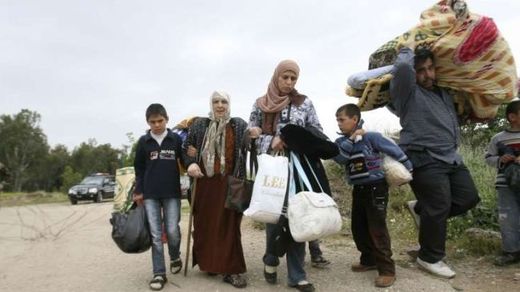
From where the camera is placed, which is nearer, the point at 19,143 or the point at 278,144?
the point at 278,144

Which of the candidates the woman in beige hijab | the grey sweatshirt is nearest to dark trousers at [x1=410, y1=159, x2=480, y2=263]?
the grey sweatshirt

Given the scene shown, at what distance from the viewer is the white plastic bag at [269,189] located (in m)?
3.82

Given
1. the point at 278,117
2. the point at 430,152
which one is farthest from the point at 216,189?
the point at 430,152

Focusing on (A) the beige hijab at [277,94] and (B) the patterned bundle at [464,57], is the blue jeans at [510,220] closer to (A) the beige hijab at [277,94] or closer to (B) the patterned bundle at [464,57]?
(B) the patterned bundle at [464,57]

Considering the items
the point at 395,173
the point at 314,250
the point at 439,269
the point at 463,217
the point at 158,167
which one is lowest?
the point at 439,269

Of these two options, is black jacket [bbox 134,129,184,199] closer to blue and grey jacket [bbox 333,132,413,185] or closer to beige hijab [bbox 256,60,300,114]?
beige hijab [bbox 256,60,300,114]

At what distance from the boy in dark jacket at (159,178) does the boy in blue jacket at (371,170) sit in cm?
159

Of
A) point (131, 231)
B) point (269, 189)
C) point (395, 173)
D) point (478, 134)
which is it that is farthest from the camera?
point (478, 134)

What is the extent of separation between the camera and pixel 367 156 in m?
4.15

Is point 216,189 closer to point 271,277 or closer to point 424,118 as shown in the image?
point 271,277

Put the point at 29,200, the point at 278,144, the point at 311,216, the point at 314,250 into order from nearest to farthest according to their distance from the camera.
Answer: the point at 311,216 < the point at 278,144 < the point at 314,250 < the point at 29,200

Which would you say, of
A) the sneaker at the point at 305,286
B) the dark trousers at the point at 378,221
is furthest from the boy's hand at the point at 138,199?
the dark trousers at the point at 378,221

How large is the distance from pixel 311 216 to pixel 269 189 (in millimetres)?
439

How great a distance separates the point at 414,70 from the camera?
13.7ft
